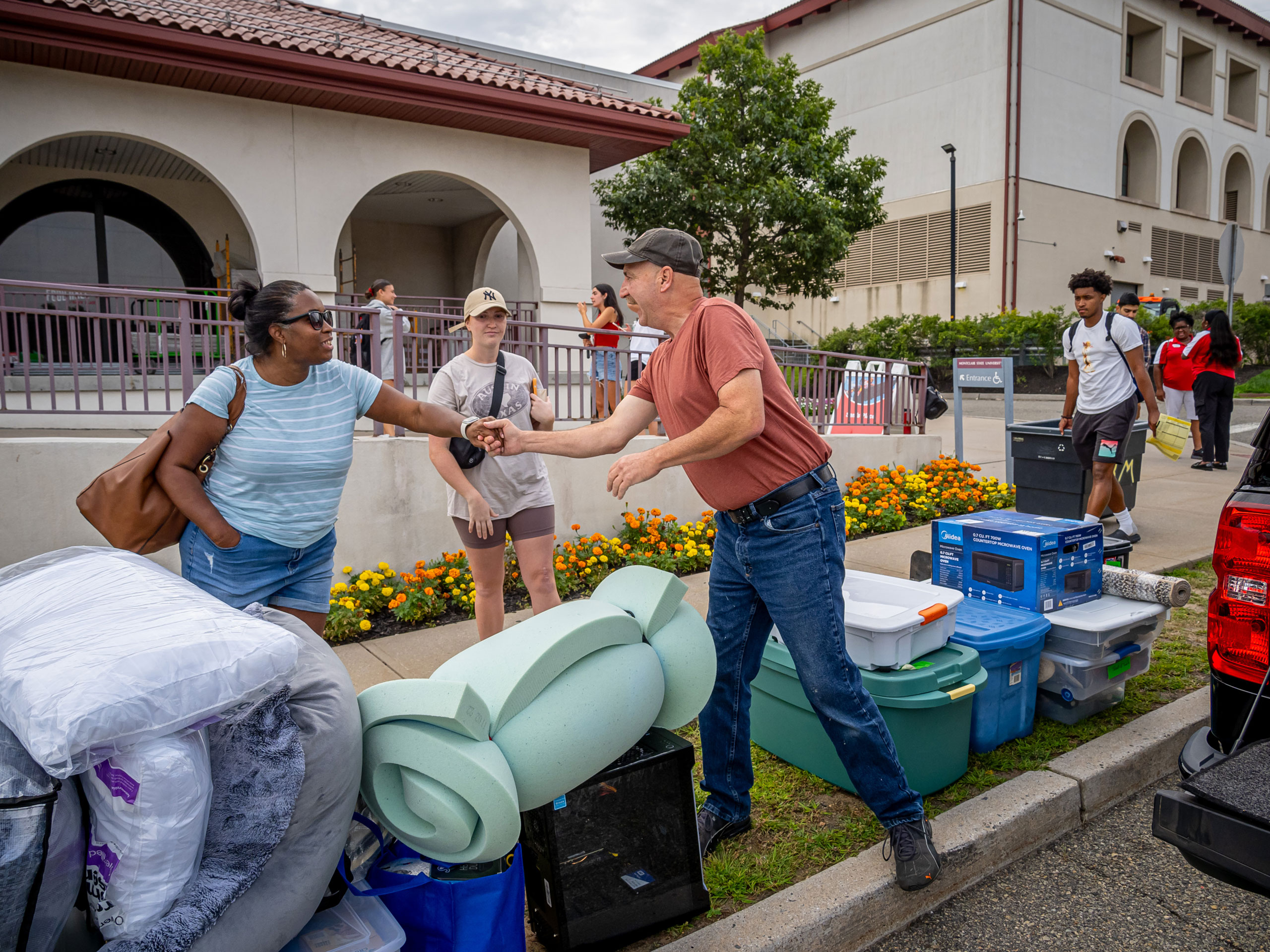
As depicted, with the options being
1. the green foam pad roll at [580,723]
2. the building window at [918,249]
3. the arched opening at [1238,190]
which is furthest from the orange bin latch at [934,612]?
the arched opening at [1238,190]

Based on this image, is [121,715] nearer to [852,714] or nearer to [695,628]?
[695,628]

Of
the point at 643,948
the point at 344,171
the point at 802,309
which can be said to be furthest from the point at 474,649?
the point at 802,309

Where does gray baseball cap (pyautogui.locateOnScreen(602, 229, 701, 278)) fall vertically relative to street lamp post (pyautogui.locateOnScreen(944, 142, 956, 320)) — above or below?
below

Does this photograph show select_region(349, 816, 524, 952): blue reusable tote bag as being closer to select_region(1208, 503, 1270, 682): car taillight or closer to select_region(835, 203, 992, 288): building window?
select_region(1208, 503, 1270, 682): car taillight

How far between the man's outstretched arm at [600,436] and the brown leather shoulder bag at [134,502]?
1.14 m

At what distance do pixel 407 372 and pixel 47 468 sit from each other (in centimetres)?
321

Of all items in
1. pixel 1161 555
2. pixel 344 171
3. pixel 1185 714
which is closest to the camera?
pixel 1185 714

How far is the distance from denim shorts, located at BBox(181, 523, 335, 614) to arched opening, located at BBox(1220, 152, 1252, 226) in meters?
43.1

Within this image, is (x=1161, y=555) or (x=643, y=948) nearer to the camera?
(x=643, y=948)

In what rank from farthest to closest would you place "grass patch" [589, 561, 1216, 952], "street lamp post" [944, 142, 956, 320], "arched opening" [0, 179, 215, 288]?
"street lamp post" [944, 142, 956, 320] < "arched opening" [0, 179, 215, 288] < "grass patch" [589, 561, 1216, 952]

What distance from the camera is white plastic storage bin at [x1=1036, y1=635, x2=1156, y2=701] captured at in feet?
12.1

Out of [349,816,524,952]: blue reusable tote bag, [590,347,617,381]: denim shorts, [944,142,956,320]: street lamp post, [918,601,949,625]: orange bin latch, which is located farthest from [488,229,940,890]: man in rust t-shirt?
[944,142,956,320]: street lamp post

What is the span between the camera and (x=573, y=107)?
Result: 1165 cm

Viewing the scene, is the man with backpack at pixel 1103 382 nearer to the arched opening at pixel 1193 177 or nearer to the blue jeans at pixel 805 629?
the blue jeans at pixel 805 629
